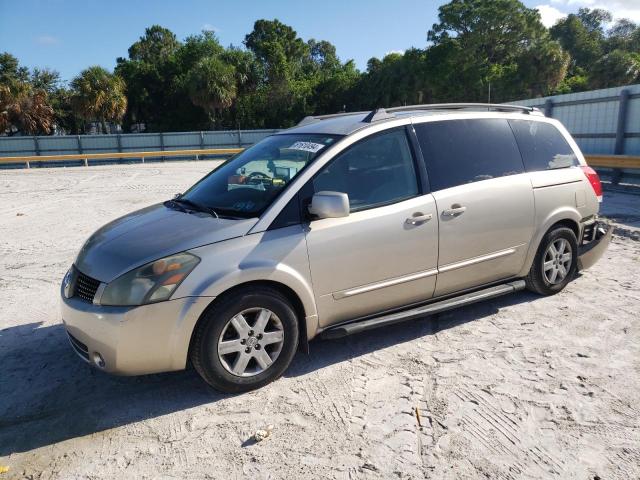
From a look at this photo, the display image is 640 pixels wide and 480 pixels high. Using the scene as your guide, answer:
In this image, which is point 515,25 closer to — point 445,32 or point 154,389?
point 445,32

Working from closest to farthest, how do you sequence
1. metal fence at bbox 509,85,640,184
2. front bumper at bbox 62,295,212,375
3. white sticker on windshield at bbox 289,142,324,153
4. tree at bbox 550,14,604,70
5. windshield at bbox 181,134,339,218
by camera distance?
front bumper at bbox 62,295,212,375
windshield at bbox 181,134,339,218
white sticker on windshield at bbox 289,142,324,153
metal fence at bbox 509,85,640,184
tree at bbox 550,14,604,70

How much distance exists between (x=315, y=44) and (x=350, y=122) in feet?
281

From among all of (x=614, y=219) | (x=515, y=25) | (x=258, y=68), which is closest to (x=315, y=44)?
(x=258, y=68)

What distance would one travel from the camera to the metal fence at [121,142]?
30188 mm

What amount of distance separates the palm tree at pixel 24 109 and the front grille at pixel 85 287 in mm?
A: 37020

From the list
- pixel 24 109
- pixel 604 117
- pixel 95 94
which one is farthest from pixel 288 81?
pixel 604 117

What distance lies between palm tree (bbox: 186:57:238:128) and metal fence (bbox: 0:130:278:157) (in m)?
5.94

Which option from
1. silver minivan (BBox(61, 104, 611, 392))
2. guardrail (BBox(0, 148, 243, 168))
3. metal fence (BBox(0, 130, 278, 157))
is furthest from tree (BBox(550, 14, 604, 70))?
silver minivan (BBox(61, 104, 611, 392))

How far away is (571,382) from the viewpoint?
3316 millimetres

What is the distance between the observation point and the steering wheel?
376 cm

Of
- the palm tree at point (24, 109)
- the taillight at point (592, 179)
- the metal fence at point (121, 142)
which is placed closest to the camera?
the taillight at point (592, 179)

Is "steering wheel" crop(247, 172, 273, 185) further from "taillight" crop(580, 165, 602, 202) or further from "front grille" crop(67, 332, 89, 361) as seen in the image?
"taillight" crop(580, 165, 602, 202)

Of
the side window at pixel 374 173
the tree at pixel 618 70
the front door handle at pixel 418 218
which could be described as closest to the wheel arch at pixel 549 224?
the front door handle at pixel 418 218

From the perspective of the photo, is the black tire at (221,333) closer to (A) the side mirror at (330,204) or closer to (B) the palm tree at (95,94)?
(A) the side mirror at (330,204)
